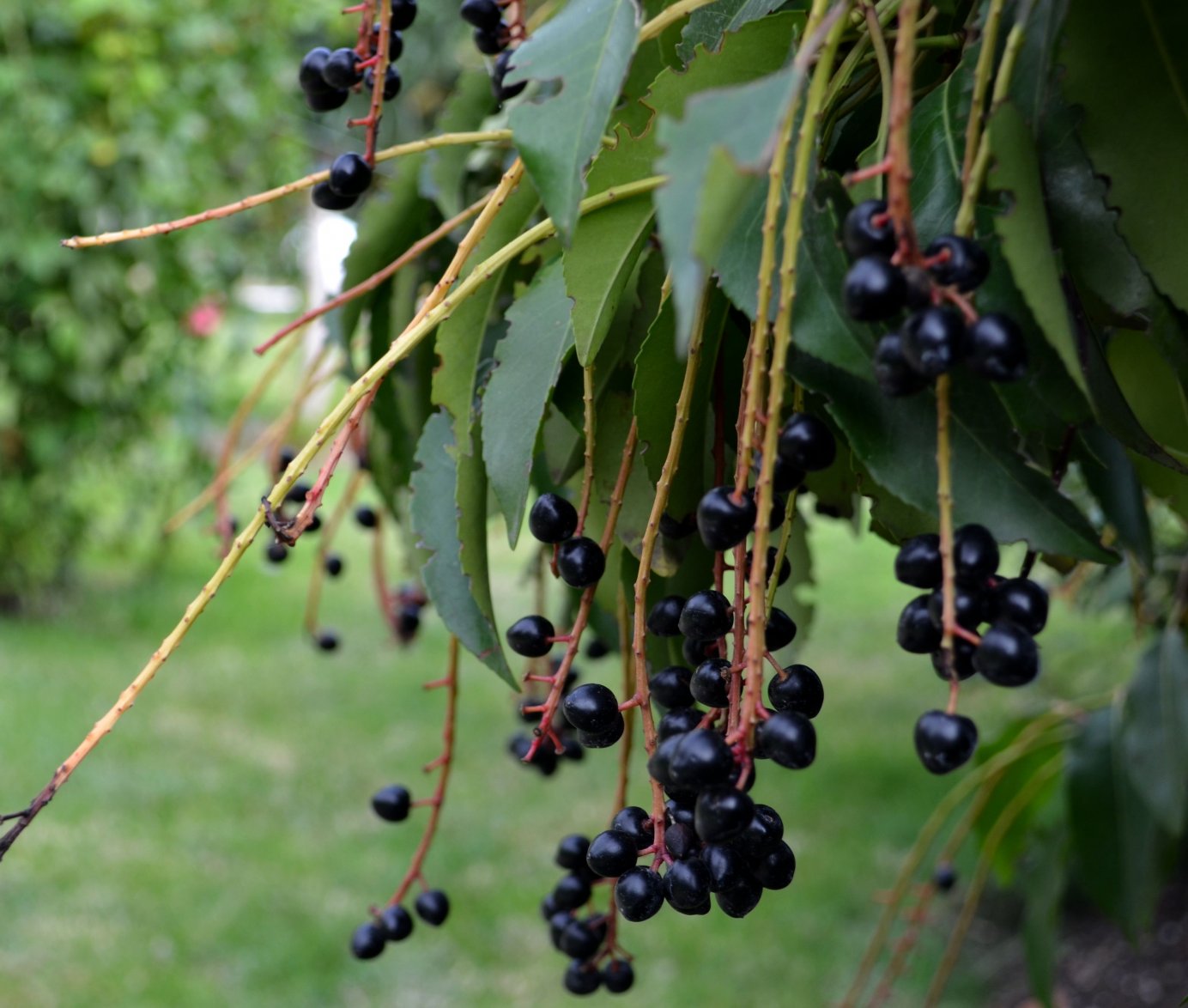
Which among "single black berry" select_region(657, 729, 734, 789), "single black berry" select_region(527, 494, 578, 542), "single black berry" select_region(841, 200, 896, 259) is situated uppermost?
"single black berry" select_region(527, 494, 578, 542)

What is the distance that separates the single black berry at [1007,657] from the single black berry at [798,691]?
0.09m

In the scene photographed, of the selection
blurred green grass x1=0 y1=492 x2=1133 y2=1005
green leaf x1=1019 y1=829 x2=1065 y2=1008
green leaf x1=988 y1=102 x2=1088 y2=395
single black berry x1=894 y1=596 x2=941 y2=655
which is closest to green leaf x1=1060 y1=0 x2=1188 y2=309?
green leaf x1=988 y1=102 x2=1088 y2=395

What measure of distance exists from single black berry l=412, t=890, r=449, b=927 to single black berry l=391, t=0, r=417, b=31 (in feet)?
1.80

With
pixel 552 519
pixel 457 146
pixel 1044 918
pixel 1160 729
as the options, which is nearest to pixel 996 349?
pixel 552 519

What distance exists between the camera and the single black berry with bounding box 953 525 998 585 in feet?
Answer: 1.35

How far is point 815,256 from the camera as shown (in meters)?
0.45

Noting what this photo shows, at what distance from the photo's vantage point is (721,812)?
41 centimetres

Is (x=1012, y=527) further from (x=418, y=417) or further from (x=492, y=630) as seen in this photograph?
(x=418, y=417)

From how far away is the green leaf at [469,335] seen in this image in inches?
25.1

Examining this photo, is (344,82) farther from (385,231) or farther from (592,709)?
(592,709)

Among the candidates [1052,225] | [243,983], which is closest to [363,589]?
[243,983]

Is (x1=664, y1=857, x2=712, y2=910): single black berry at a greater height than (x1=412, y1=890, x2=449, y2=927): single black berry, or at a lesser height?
lesser

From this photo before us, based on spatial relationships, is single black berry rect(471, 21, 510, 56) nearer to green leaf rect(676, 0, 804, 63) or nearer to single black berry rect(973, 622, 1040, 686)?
green leaf rect(676, 0, 804, 63)

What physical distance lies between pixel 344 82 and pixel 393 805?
18.7 inches
